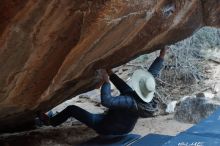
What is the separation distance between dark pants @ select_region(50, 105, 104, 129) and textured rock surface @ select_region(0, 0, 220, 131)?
2.31 feet

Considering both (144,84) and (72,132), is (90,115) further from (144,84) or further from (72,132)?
(144,84)

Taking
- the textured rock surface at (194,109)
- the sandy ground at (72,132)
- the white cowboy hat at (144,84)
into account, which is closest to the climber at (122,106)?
the white cowboy hat at (144,84)

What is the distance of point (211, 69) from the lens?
26.0 feet

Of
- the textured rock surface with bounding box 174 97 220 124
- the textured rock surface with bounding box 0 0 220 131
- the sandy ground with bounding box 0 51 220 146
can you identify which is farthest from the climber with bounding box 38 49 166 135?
the textured rock surface with bounding box 174 97 220 124

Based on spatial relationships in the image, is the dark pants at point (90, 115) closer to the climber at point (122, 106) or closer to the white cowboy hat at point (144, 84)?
the climber at point (122, 106)

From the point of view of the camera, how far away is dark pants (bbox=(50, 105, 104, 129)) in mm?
4949

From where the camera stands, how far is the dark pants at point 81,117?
16.2 feet

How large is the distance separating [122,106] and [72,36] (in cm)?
165

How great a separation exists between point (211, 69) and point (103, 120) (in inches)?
149

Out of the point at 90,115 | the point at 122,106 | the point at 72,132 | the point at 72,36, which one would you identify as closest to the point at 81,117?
the point at 90,115

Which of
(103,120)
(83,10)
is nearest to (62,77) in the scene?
(83,10)

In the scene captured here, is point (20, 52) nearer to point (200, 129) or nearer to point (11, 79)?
point (11, 79)

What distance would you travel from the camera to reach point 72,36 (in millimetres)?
3074

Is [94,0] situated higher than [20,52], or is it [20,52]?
[94,0]
